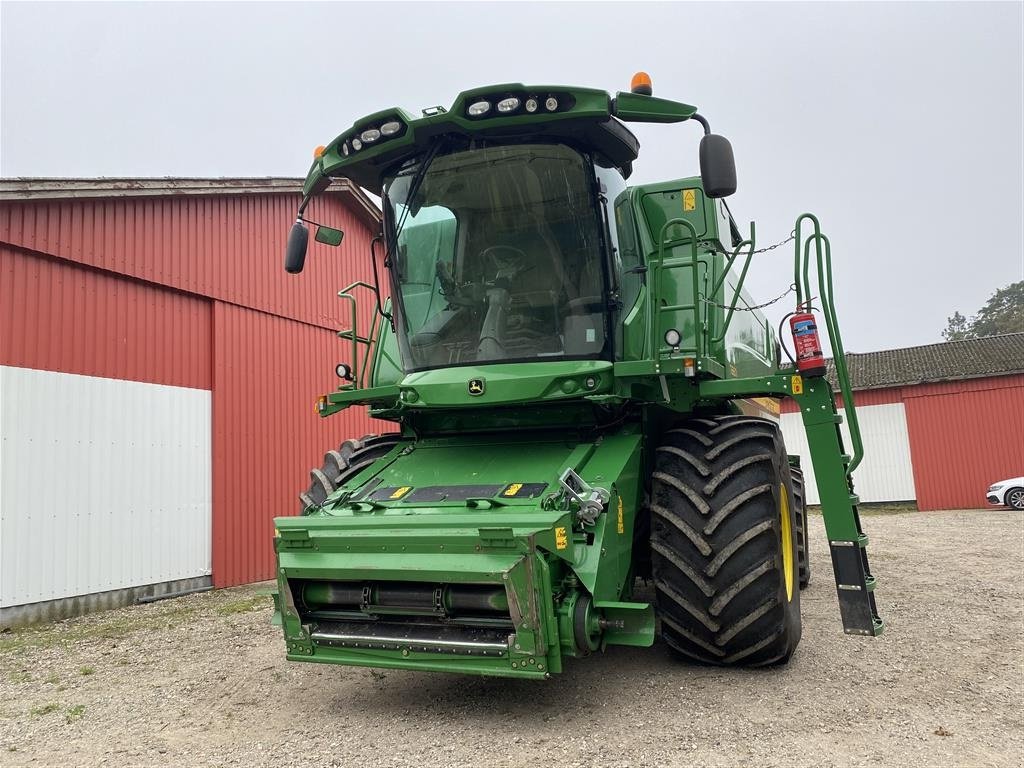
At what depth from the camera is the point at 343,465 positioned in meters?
5.48

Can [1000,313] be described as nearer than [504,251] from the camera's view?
No

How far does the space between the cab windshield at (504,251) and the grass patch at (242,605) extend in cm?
415

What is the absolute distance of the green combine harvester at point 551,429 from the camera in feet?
12.2

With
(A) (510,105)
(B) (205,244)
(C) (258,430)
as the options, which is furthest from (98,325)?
(A) (510,105)

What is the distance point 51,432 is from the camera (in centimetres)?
749

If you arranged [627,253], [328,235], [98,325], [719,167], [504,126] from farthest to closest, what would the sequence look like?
[98,325] < [328,235] < [627,253] < [504,126] < [719,167]

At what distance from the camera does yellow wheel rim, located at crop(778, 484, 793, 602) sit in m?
4.37

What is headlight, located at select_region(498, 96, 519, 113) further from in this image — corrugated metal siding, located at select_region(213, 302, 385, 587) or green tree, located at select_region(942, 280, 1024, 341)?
green tree, located at select_region(942, 280, 1024, 341)

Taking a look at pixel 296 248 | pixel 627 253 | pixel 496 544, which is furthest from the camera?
pixel 296 248

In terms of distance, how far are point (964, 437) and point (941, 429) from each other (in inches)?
24.0

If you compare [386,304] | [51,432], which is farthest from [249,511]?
[386,304]

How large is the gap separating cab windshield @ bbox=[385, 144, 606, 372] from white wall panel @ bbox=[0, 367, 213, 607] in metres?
4.69

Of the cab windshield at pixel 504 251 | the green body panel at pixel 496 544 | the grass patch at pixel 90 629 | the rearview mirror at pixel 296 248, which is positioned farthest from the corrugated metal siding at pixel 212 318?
the green body panel at pixel 496 544

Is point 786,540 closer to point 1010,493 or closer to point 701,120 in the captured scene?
point 701,120
